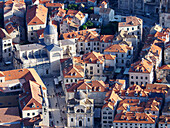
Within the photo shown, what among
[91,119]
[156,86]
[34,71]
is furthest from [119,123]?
[34,71]

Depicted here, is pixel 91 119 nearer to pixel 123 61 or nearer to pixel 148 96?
pixel 148 96

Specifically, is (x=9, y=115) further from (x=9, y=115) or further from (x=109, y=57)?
(x=109, y=57)

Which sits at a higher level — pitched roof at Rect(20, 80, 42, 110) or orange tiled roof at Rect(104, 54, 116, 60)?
orange tiled roof at Rect(104, 54, 116, 60)

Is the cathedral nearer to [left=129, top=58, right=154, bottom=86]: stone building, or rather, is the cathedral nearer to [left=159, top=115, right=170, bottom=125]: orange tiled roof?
[left=129, top=58, right=154, bottom=86]: stone building

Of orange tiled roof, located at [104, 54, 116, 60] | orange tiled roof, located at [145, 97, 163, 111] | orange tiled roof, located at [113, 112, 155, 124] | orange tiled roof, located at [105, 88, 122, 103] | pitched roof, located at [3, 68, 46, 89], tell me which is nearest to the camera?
orange tiled roof, located at [113, 112, 155, 124]

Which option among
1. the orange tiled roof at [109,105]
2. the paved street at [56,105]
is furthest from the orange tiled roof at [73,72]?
the orange tiled roof at [109,105]

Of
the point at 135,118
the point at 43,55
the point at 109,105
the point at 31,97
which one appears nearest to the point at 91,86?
the point at 109,105

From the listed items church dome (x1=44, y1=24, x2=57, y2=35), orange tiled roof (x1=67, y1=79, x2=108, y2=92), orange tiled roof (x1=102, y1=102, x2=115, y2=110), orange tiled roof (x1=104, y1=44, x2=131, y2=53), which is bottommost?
orange tiled roof (x1=102, y1=102, x2=115, y2=110)

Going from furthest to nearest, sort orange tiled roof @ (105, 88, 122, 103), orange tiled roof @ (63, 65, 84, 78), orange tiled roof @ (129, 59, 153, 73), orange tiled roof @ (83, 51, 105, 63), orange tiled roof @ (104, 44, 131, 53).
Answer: orange tiled roof @ (104, 44, 131, 53)
orange tiled roof @ (83, 51, 105, 63)
orange tiled roof @ (63, 65, 84, 78)
orange tiled roof @ (129, 59, 153, 73)
orange tiled roof @ (105, 88, 122, 103)

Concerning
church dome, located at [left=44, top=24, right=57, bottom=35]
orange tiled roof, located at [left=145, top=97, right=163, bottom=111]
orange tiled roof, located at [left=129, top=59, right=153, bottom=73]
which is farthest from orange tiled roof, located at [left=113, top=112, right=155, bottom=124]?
church dome, located at [left=44, top=24, right=57, bottom=35]
